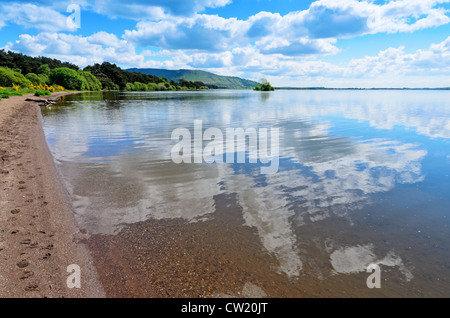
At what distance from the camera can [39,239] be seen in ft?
23.0

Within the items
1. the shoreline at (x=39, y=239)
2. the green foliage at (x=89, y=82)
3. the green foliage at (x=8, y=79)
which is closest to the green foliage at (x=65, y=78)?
the green foliage at (x=89, y=82)

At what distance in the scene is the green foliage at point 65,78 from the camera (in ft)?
463

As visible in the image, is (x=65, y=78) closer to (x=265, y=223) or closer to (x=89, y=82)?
(x=89, y=82)

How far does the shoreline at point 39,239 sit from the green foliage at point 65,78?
159 m

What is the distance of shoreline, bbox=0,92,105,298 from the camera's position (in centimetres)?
539

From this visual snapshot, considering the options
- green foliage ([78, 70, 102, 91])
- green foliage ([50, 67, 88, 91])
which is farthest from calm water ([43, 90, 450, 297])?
A: green foliage ([78, 70, 102, 91])

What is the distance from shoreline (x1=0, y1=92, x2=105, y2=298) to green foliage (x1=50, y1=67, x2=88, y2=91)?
159 m

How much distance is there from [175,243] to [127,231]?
1.66 metres

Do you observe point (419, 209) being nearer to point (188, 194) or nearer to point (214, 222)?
point (214, 222)

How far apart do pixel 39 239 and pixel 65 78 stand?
167785mm

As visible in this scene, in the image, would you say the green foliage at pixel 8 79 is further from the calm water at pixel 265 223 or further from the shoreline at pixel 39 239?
the shoreline at pixel 39 239

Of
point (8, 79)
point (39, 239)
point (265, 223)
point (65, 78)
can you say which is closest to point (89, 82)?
point (65, 78)

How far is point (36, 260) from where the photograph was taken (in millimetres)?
6148
